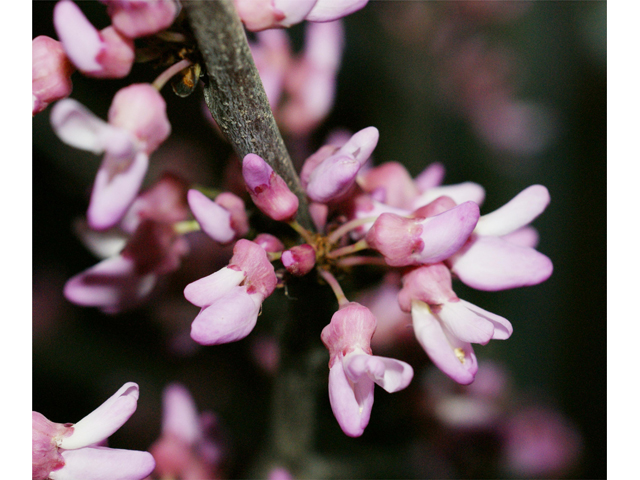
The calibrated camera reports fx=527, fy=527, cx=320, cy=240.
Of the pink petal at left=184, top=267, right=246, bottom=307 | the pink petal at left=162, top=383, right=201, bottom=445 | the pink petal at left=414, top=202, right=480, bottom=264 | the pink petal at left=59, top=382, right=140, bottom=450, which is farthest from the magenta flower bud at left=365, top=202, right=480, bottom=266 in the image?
the pink petal at left=162, top=383, right=201, bottom=445

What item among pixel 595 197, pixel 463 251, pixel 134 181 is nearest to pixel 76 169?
pixel 134 181

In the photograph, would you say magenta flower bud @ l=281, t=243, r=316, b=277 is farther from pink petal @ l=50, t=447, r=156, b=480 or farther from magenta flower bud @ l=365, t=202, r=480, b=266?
pink petal @ l=50, t=447, r=156, b=480

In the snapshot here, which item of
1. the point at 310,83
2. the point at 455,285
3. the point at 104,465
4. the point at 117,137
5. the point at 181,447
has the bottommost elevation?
the point at 455,285

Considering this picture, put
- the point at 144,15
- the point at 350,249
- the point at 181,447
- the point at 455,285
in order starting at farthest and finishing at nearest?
the point at 455,285, the point at 181,447, the point at 350,249, the point at 144,15

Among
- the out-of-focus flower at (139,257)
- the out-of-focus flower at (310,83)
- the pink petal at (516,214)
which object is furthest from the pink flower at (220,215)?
the out-of-focus flower at (310,83)

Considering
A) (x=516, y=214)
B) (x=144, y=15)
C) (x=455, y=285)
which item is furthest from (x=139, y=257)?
(x=455, y=285)

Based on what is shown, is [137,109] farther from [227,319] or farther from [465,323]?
[465,323]

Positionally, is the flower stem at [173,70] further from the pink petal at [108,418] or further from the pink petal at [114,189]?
the pink petal at [108,418]
